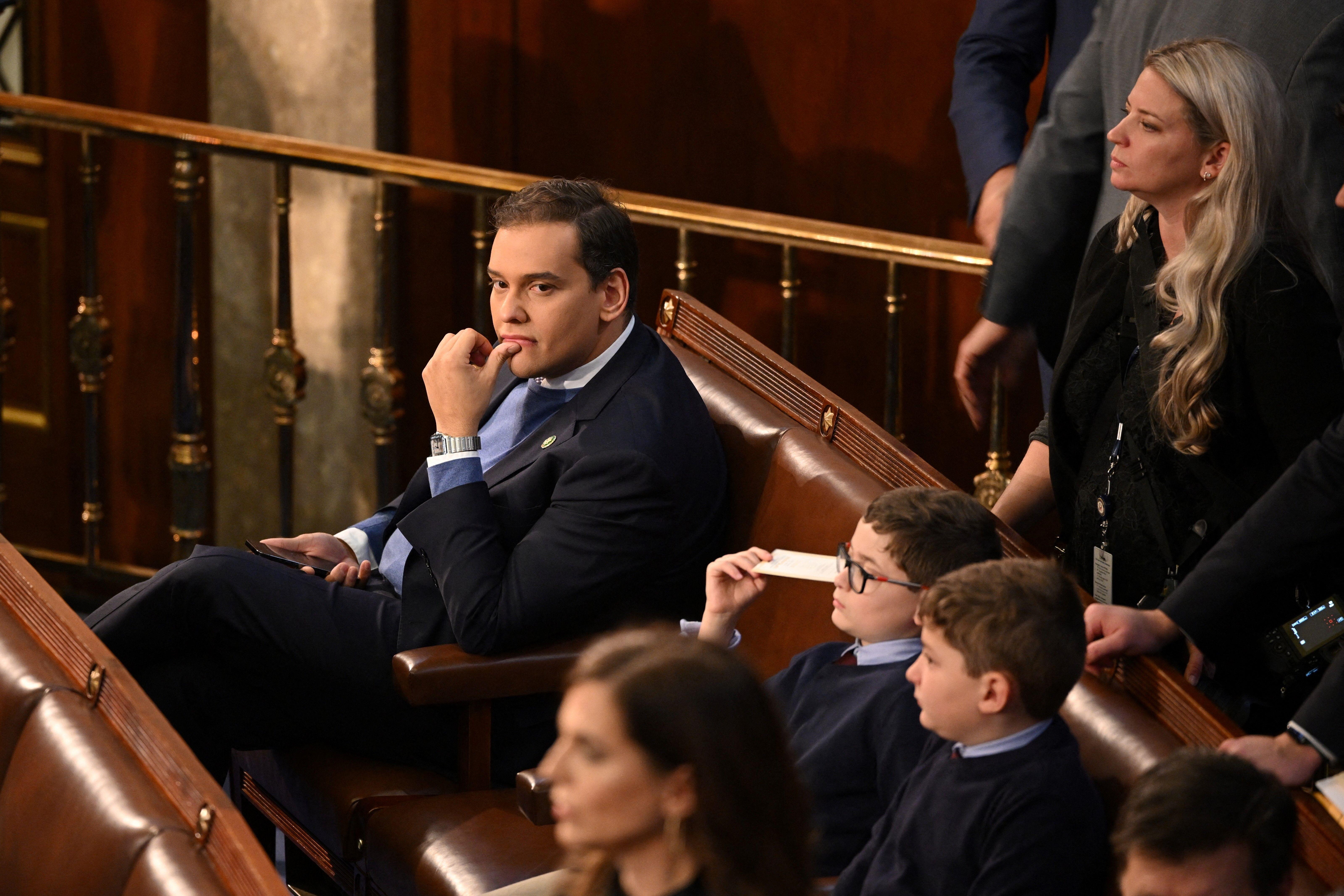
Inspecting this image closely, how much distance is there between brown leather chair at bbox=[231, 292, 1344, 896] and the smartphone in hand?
0.30 m

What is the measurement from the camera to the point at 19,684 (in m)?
1.83

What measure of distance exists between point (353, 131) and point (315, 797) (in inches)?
86.4

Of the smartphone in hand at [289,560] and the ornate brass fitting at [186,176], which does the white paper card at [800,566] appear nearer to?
the smartphone in hand at [289,560]

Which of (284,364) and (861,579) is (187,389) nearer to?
(284,364)

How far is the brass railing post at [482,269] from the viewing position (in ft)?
12.2

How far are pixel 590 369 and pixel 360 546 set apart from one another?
519 mm

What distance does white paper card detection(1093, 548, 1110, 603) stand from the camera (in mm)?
2113

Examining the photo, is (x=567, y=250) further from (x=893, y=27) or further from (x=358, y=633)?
(x=893, y=27)

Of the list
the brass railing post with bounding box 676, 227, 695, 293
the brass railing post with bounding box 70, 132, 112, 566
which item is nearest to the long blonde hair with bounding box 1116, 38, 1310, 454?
the brass railing post with bounding box 676, 227, 695, 293

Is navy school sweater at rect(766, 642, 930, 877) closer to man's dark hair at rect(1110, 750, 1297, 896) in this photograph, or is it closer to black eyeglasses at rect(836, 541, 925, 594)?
black eyeglasses at rect(836, 541, 925, 594)

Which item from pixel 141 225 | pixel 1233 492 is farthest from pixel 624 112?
pixel 1233 492

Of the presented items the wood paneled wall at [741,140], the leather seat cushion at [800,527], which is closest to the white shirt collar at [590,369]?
the leather seat cushion at [800,527]

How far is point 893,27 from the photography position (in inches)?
146

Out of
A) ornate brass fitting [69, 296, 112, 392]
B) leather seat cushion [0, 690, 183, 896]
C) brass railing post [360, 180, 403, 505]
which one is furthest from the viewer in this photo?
ornate brass fitting [69, 296, 112, 392]
